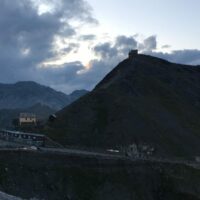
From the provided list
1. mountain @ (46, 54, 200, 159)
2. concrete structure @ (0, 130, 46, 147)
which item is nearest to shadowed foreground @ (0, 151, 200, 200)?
concrete structure @ (0, 130, 46, 147)

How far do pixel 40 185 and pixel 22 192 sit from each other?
5266 mm

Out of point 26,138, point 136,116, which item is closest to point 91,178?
point 26,138

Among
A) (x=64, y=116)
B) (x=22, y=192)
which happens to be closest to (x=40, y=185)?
(x=22, y=192)

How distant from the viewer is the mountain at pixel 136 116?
146 metres

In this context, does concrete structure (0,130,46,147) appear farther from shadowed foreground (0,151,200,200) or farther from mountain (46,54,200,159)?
shadowed foreground (0,151,200,200)

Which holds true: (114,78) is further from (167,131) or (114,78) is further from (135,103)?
(167,131)

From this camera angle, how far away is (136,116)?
155 meters

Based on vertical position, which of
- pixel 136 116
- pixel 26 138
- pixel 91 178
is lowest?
pixel 91 178

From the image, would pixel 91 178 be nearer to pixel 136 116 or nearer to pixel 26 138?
pixel 26 138

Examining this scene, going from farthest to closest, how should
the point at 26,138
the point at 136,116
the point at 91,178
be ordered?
the point at 136,116, the point at 26,138, the point at 91,178

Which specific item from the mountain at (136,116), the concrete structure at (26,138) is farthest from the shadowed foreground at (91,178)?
the mountain at (136,116)

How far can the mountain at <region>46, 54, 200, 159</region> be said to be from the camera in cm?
14650

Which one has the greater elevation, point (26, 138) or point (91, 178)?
point (26, 138)

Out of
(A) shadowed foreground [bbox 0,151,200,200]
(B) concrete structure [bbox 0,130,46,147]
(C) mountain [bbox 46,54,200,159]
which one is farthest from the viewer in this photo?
(C) mountain [bbox 46,54,200,159]
